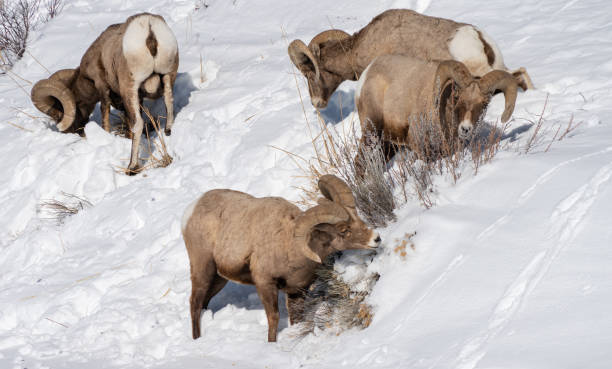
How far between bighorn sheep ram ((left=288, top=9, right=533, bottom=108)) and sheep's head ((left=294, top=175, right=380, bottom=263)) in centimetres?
277

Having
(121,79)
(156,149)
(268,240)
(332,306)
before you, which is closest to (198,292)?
(268,240)

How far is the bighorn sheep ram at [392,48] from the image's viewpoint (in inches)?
263

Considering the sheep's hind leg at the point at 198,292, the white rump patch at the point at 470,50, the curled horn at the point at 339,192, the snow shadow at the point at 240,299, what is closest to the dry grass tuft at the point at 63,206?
the snow shadow at the point at 240,299

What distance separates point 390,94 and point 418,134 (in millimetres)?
679

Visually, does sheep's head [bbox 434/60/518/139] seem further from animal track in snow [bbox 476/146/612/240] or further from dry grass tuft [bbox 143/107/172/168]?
dry grass tuft [bbox 143/107/172/168]

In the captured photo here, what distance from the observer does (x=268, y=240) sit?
16.6 feet

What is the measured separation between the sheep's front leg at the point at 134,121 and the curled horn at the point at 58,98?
4.91 ft

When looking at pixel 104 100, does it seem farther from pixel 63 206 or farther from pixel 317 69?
pixel 317 69

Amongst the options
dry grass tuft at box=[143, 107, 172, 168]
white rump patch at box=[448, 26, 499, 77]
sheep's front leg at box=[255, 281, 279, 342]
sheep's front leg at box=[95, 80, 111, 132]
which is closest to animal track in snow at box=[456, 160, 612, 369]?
sheep's front leg at box=[255, 281, 279, 342]

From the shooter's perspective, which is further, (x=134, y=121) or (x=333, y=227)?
(x=134, y=121)

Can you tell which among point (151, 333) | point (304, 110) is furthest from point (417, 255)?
point (304, 110)

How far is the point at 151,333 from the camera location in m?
5.45

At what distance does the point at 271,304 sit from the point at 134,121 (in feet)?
15.8

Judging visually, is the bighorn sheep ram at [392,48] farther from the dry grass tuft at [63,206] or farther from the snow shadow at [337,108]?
the dry grass tuft at [63,206]
